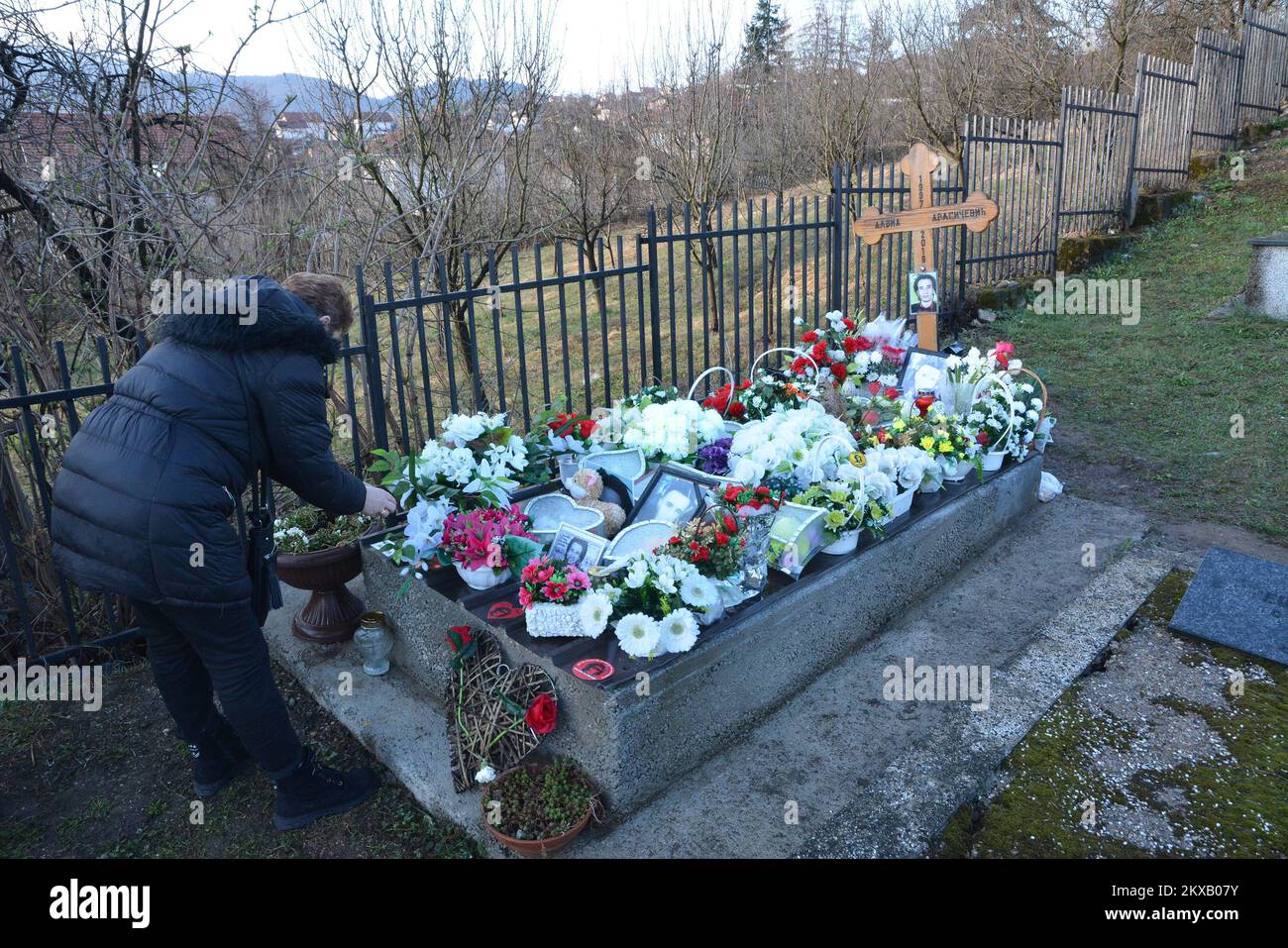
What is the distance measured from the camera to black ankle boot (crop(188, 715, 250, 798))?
2.83 m

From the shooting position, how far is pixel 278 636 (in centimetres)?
365

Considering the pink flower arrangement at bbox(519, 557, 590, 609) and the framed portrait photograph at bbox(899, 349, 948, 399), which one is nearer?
the pink flower arrangement at bbox(519, 557, 590, 609)

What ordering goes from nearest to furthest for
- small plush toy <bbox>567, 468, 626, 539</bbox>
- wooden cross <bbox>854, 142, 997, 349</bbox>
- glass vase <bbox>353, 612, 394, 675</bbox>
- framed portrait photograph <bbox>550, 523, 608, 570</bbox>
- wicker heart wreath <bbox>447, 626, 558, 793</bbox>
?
wicker heart wreath <bbox>447, 626, 558, 793</bbox> < framed portrait photograph <bbox>550, 523, 608, 570</bbox> < glass vase <bbox>353, 612, 394, 675</bbox> < small plush toy <bbox>567, 468, 626, 539</bbox> < wooden cross <bbox>854, 142, 997, 349</bbox>

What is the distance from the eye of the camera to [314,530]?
380 cm

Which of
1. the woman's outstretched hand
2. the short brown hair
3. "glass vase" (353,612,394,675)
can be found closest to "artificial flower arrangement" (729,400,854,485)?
the woman's outstretched hand

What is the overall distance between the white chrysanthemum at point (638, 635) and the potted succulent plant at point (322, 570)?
4.79 feet

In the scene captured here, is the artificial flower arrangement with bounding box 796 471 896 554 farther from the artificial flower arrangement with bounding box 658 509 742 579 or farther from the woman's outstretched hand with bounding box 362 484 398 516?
the woman's outstretched hand with bounding box 362 484 398 516

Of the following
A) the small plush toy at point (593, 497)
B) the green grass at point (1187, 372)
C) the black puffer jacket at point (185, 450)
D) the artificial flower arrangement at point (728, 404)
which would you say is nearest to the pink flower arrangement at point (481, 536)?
the small plush toy at point (593, 497)

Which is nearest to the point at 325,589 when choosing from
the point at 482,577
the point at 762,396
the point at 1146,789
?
the point at 482,577

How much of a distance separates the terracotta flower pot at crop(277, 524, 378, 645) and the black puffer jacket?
31.8 inches

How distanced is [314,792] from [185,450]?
3.94ft

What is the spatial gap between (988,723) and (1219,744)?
0.74 m
